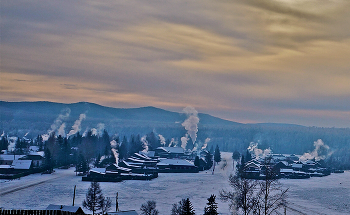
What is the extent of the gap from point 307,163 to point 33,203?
62328 mm

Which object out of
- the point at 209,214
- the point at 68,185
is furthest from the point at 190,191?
the point at 209,214

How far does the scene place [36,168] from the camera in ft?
221

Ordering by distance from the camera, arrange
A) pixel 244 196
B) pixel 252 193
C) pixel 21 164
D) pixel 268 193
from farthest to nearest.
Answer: pixel 21 164, pixel 252 193, pixel 244 196, pixel 268 193

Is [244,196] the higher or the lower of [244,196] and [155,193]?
the higher

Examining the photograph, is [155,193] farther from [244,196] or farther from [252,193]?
[244,196]

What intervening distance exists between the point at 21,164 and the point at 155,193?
2789cm

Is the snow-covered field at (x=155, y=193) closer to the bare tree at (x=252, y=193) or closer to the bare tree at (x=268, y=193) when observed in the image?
the bare tree at (x=268, y=193)

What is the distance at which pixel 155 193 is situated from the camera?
4731 centimetres

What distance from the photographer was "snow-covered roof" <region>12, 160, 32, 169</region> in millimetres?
64688

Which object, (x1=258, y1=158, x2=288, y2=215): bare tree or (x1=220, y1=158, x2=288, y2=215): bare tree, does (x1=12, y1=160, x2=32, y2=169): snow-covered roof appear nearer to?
(x1=258, y1=158, x2=288, y2=215): bare tree

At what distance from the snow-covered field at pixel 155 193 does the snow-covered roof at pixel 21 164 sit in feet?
13.6

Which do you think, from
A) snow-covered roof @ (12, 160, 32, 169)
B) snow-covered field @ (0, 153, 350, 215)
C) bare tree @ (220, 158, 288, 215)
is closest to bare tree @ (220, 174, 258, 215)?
bare tree @ (220, 158, 288, 215)

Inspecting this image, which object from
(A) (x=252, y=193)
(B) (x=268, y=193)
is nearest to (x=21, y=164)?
(A) (x=252, y=193)

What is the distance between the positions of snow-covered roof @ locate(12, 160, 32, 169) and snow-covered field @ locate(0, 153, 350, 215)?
4147 millimetres
